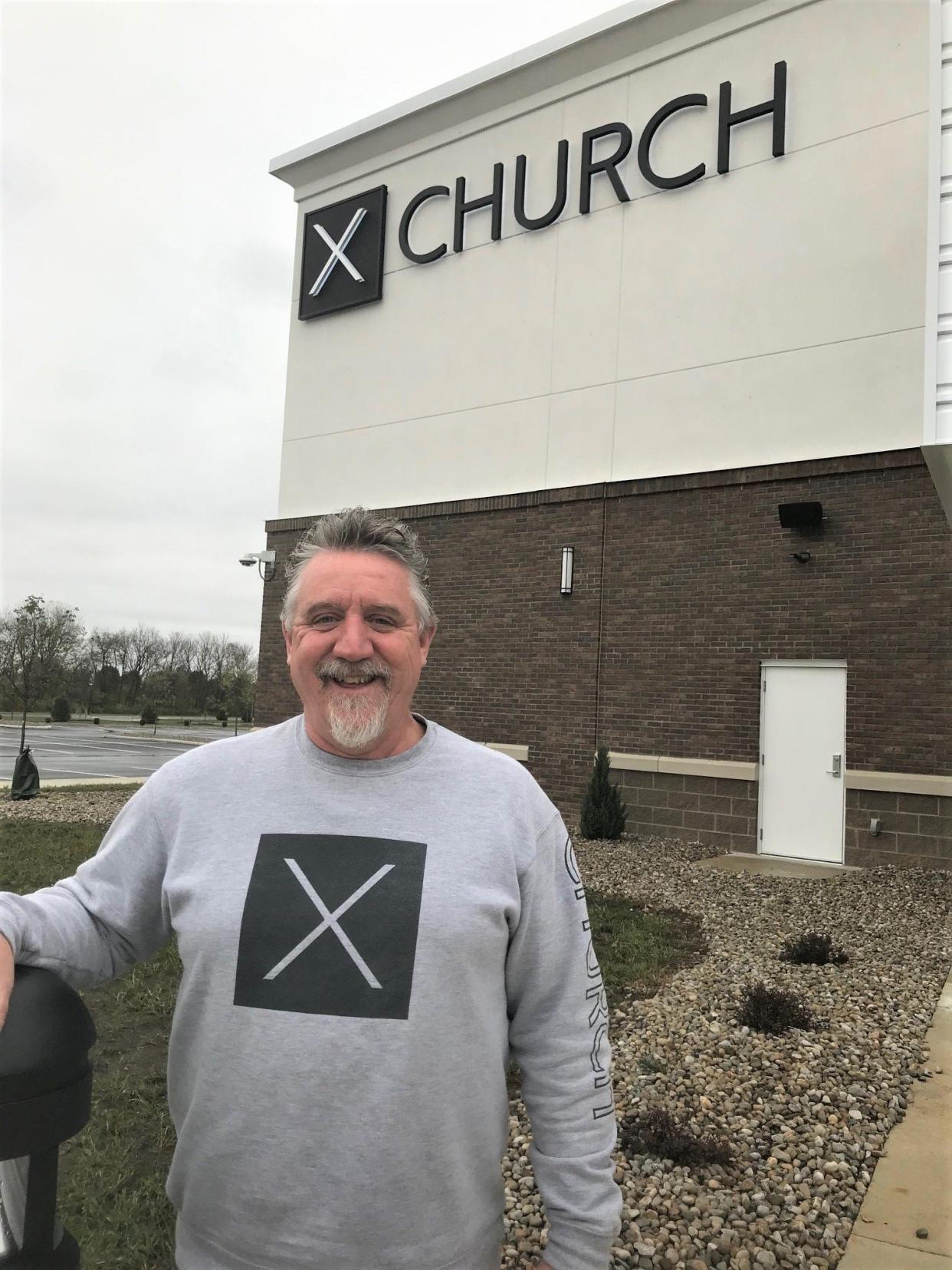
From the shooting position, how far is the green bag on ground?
48.4 ft

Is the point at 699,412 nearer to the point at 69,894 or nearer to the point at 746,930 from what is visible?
the point at 746,930

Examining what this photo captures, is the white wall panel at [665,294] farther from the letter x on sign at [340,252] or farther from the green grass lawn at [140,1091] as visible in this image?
the green grass lawn at [140,1091]

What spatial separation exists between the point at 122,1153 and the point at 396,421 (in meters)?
12.8

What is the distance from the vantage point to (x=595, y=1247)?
64.7 inches

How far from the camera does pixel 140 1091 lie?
406cm

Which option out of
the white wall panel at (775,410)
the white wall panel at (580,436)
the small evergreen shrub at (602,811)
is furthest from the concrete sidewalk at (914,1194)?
the white wall panel at (580,436)

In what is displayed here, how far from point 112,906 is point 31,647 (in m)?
21.4

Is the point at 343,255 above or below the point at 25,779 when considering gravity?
above

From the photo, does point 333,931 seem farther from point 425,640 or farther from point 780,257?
point 780,257

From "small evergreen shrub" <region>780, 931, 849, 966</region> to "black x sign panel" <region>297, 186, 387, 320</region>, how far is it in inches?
491

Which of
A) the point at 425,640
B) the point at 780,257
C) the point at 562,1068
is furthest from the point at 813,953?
the point at 780,257

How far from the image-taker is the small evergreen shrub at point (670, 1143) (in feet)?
11.3

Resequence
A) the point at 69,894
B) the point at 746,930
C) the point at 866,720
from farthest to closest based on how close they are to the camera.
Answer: the point at 866,720, the point at 746,930, the point at 69,894

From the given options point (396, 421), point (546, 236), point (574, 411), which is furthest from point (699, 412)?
point (396, 421)
